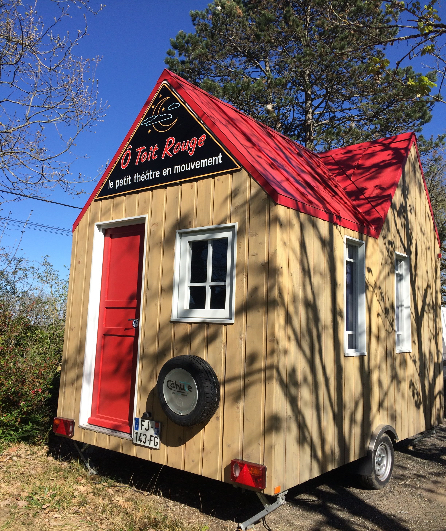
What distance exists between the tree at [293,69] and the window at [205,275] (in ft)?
34.8

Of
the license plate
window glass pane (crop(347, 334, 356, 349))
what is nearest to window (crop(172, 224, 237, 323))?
the license plate

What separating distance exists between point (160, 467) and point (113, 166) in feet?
13.8

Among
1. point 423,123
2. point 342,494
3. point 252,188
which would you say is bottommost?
point 342,494

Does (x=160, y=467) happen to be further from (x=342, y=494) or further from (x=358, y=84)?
(x=358, y=84)

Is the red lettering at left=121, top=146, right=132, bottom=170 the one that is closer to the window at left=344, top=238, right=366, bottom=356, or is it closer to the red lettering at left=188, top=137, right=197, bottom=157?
the red lettering at left=188, top=137, right=197, bottom=157

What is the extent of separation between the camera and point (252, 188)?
5.07 metres

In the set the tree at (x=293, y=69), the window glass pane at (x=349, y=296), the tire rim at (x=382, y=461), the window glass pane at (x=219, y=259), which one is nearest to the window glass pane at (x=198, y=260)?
the window glass pane at (x=219, y=259)

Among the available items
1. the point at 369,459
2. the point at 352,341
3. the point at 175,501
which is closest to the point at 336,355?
Answer: the point at 352,341

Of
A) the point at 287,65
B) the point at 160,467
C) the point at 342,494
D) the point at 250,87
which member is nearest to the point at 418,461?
the point at 342,494

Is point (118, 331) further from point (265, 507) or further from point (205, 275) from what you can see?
point (265, 507)

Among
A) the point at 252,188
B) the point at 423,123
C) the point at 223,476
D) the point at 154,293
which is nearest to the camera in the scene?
the point at 223,476

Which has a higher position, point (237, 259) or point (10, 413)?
point (237, 259)

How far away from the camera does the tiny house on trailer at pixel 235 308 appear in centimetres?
479

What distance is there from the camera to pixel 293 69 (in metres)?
15.4
